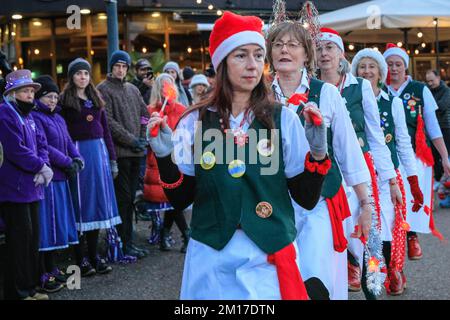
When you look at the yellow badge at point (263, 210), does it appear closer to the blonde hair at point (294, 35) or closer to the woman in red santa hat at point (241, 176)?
the woman in red santa hat at point (241, 176)

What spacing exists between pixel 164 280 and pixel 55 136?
1639mm

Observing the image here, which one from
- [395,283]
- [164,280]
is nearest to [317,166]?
[395,283]

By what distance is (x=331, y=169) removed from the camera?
4145 millimetres

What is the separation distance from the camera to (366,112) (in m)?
4.91

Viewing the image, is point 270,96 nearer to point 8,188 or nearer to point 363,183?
point 363,183

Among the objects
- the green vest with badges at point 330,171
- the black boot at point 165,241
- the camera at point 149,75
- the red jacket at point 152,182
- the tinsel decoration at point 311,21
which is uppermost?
the tinsel decoration at point 311,21

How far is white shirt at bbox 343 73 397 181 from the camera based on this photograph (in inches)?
193

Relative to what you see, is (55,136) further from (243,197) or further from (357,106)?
(243,197)

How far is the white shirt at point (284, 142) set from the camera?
3.02 metres

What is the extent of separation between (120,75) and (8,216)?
A: 7.66 ft

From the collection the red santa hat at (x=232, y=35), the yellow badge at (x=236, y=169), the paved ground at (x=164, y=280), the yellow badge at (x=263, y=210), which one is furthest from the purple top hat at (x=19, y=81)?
Result: the yellow badge at (x=263, y=210)

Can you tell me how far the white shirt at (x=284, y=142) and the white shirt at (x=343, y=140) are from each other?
36.8 inches

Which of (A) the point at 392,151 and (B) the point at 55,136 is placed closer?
(A) the point at 392,151

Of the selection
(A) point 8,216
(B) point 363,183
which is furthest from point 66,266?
(B) point 363,183
